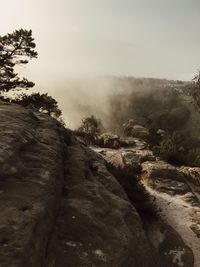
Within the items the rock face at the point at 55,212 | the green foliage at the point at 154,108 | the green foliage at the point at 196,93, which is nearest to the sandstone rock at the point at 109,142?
the green foliage at the point at 196,93

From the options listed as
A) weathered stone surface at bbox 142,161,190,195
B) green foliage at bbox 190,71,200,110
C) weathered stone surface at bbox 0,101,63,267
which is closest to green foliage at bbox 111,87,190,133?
green foliage at bbox 190,71,200,110

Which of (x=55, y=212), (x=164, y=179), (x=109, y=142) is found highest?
(x=109, y=142)

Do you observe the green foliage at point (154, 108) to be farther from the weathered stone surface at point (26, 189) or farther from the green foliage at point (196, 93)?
the weathered stone surface at point (26, 189)

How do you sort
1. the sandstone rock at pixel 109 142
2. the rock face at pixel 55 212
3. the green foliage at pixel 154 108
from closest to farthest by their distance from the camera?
the rock face at pixel 55 212 < the sandstone rock at pixel 109 142 < the green foliage at pixel 154 108

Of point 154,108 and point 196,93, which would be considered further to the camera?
point 154,108

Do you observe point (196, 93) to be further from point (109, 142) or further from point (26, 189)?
point (26, 189)

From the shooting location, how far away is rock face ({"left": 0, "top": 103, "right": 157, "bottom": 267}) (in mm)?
8320

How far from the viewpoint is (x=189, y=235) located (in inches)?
610

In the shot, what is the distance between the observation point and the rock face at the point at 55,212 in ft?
27.3

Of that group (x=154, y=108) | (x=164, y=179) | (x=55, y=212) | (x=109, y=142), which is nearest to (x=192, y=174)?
(x=164, y=179)

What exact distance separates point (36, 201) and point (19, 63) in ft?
91.5

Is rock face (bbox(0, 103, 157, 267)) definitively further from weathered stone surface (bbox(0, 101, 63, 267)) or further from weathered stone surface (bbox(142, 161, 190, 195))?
weathered stone surface (bbox(142, 161, 190, 195))

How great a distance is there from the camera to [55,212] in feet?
33.9

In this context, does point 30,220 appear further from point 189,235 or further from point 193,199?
point 193,199
